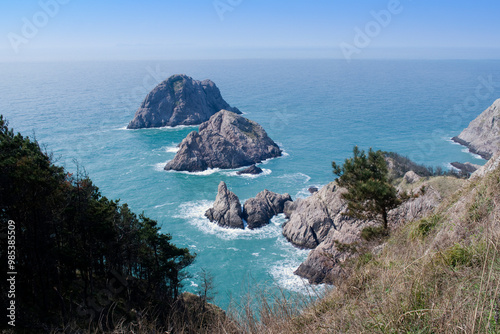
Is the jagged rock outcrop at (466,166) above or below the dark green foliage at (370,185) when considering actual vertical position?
below

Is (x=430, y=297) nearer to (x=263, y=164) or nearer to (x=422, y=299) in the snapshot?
(x=422, y=299)

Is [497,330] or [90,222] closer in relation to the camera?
[497,330]

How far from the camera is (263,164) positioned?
81375mm

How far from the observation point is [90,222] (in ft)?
69.2

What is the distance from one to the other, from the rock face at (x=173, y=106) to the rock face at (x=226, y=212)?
71.6 meters

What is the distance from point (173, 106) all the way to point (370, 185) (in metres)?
112

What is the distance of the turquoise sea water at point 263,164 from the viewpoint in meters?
45.8

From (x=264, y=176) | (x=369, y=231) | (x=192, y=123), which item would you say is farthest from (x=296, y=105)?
(x=369, y=231)

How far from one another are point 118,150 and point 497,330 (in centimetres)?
9697

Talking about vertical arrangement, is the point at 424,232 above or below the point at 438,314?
below

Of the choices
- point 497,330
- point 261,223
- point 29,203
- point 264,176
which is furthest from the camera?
point 264,176

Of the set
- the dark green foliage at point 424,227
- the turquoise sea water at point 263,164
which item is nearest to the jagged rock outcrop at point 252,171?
the turquoise sea water at point 263,164

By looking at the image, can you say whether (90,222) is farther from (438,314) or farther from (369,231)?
(438,314)

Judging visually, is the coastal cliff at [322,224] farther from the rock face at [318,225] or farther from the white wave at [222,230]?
the white wave at [222,230]
